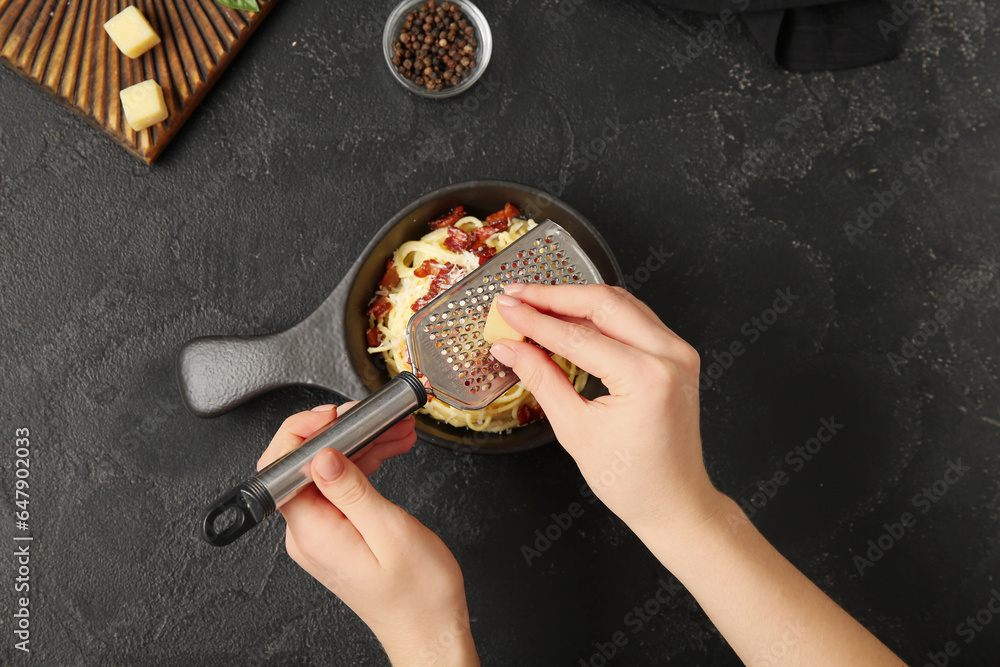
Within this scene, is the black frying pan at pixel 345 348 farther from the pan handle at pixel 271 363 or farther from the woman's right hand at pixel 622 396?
the woman's right hand at pixel 622 396

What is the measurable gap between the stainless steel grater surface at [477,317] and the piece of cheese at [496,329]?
6 centimetres

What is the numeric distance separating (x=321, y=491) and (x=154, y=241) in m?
1.42

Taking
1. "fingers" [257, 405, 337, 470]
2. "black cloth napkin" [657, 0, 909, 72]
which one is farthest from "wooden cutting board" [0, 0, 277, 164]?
"black cloth napkin" [657, 0, 909, 72]

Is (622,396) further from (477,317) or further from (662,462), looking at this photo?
(477,317)

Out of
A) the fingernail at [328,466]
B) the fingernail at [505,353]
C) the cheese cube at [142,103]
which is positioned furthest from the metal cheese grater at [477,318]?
the cheese cube at [142,103]

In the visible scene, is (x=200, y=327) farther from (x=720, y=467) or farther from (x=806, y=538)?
(x=806, y=538)

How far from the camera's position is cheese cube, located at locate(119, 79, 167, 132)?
7.61 feet

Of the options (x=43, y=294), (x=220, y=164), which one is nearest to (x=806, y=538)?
(x=220, y=164)

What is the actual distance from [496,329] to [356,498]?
1.92 ft

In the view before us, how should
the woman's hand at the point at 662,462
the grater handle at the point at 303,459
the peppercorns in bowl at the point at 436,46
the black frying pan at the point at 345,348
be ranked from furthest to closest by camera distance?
the peppercorns in bowl at the point at 436,46 → the black frying pan at the point at 345,348 → the woman's hand at the point at 662,462 → the grater handle at the point at 303,459

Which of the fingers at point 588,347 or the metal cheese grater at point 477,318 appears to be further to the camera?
the metal cheese grater at point 477,318

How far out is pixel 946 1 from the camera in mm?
2635

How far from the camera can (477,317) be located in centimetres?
195

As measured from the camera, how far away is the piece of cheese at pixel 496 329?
1780 mm
